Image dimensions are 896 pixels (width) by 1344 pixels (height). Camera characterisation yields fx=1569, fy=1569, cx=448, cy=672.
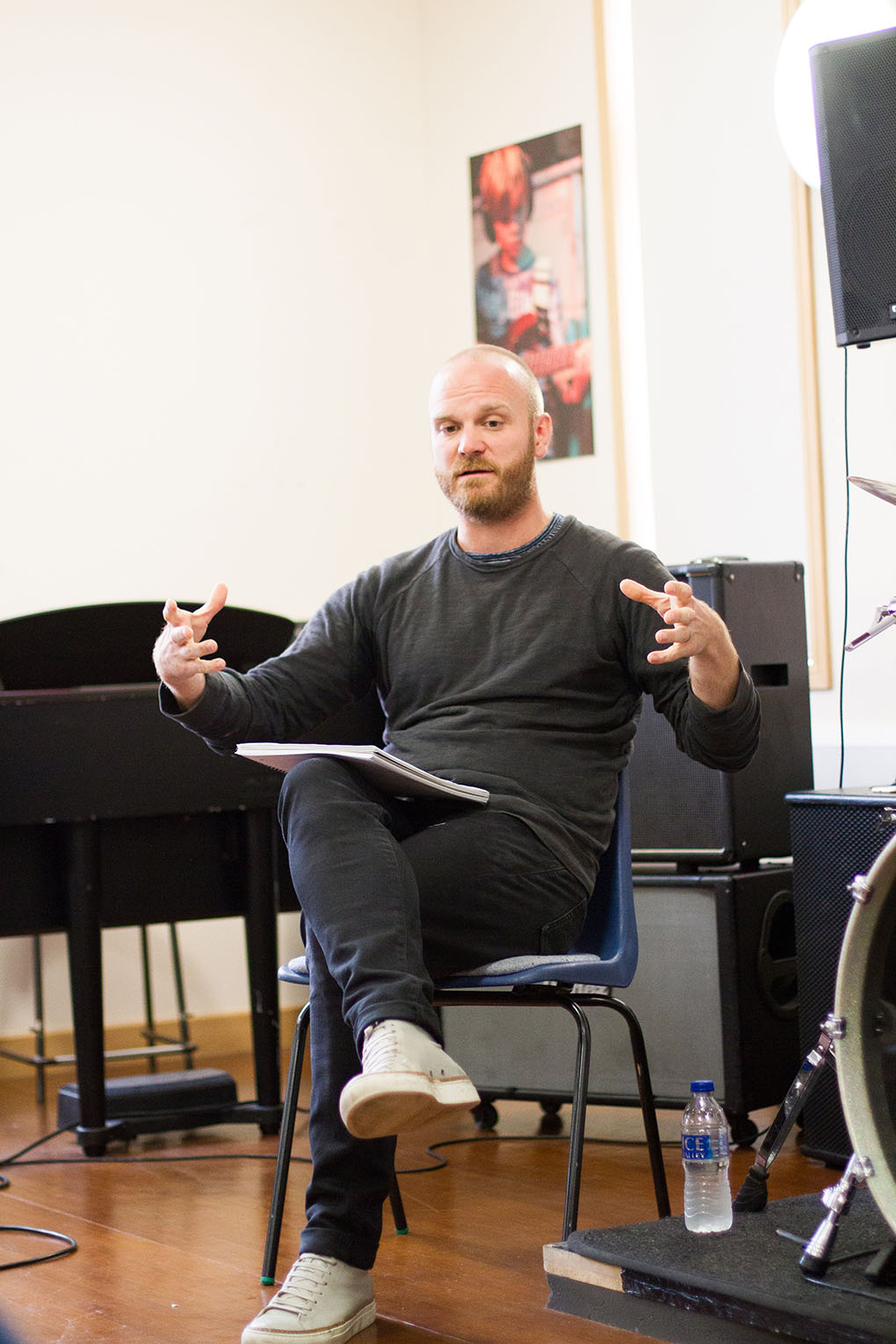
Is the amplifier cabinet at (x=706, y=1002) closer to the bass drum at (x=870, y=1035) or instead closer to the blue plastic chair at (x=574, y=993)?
the blue plastic chair at (x=574, y=993)

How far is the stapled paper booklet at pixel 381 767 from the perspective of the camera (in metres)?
1.90

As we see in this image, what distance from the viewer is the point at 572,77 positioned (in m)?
4.15

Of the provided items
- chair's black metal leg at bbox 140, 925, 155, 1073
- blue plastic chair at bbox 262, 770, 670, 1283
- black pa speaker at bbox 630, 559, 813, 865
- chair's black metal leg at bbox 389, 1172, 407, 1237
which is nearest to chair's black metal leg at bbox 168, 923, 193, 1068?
chair's black metal leg at bbox 140, 925, 155, 1073

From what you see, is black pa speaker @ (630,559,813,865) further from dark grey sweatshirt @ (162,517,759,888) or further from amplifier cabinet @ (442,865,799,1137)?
dark grey sweatshirt @ (162,517,759,888)

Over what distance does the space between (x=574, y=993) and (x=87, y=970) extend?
4.11 feet

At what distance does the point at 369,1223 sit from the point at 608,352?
2.65 m

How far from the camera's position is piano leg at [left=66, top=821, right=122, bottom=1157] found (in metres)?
2.93

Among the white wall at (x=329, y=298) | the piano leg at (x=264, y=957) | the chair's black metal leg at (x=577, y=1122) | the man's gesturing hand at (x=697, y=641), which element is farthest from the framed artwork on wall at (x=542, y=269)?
the chair's black metal leg at (x=577, y=1122)

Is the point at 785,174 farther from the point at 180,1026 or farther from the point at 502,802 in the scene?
the point at 180,1026

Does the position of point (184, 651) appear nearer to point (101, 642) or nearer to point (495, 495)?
point (495, 495)

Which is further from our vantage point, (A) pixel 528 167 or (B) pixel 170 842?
(A) pixel 528 167

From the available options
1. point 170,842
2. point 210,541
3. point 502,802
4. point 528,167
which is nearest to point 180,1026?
point 170,842

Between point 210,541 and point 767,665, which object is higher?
point 210,541

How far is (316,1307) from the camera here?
5.96ft
